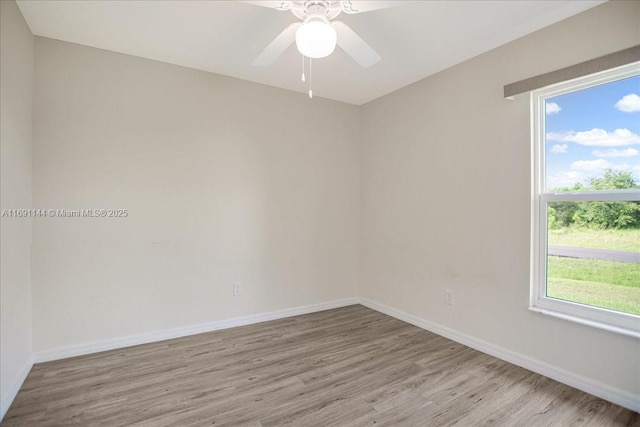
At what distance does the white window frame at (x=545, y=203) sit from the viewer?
76.2 inches

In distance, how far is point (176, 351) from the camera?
2.52 metres

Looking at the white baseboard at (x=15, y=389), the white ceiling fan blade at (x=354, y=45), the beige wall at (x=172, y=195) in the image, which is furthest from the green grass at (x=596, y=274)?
the white baseboard at (x=15, y=389)

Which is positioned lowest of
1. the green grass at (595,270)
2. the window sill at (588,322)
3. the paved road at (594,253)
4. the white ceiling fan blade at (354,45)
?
the window sill at (588,322)

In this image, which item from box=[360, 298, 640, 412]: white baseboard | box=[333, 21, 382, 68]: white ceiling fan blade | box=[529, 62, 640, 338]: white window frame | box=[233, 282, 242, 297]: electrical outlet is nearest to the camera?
box=[333, 21, 382, 68]: white ceiling fan blade

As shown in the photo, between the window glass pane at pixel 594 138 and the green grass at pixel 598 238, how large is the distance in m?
0.28

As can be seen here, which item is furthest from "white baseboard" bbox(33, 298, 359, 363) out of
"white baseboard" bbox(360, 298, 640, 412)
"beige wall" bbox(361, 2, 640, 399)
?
"white baseboard" bbox(360, 298, 640, 412)

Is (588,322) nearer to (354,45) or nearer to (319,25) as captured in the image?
(354,45)

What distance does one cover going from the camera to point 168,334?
108 inches

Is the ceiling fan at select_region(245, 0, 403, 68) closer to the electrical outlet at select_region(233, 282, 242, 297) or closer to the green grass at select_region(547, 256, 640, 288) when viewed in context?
the green grass at select_region(547, 256, 640, 288)

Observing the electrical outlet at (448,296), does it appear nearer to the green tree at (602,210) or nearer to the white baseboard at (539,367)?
the white baseboard at (539,367)

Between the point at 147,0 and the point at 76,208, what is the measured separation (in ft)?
5.28

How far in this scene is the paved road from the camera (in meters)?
1.88

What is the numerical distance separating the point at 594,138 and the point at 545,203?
50 centimetres

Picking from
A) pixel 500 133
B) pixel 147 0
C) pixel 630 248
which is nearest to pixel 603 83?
pixel 500 133
